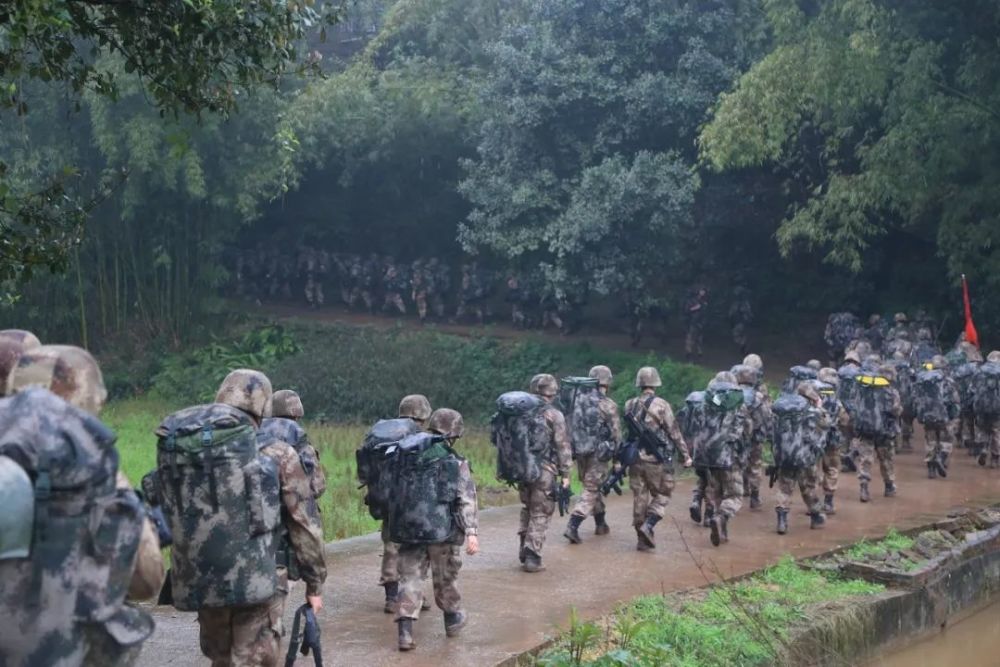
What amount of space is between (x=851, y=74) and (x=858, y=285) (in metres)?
6.61

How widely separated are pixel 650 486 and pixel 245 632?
243 inches

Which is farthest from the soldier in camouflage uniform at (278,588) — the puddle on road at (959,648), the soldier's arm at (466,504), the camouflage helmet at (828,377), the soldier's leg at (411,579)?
the camouflage helmet at (828,377)

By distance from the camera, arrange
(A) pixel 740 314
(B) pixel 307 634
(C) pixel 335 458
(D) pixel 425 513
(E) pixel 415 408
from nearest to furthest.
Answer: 1. (B) pixel 307 634
2. (D) pixel 425 513
3. (E) pixel 415 408
4. (C) pixel 335 458
5. (A) pixel 740 314

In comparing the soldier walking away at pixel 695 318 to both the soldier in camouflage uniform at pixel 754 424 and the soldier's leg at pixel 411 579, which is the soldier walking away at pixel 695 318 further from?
the soldier's leg at pixel 411 579

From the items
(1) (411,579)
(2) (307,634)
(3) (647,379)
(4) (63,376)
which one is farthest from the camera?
(3) (647,379)

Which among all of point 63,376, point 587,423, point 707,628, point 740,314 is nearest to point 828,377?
point 587,423

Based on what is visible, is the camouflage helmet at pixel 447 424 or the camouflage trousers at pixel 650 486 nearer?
the camouflage helmet at pixel 447 424

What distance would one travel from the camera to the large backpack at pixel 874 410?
47.8 feet

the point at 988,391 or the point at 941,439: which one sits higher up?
the point at 988,391

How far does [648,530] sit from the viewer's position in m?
11.8

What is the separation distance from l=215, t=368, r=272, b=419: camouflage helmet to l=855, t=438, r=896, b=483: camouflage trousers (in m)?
10.3

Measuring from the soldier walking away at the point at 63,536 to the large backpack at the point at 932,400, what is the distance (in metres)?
13.6

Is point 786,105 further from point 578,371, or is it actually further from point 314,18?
point 314,18

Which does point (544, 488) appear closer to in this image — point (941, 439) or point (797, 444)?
point (797, 444)
